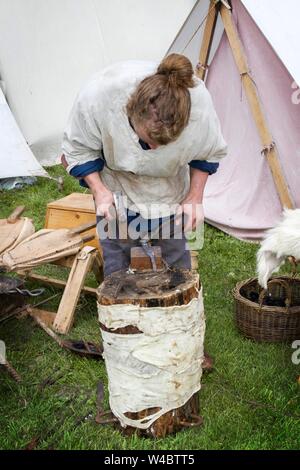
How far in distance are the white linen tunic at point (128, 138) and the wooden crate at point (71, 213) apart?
1.17 metres

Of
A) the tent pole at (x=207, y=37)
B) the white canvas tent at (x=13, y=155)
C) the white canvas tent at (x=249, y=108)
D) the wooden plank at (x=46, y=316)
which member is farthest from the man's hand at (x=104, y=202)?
the white canvas tent at (x=13, y=155)

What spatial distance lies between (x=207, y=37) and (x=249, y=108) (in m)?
0.66

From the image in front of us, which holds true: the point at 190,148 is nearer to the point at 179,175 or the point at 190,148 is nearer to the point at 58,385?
the point at 179,175

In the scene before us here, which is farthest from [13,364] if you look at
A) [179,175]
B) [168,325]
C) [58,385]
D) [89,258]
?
[179,175]

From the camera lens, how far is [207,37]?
14.6ft

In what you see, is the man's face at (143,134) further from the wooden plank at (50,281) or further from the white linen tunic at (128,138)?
the wooden plank at (50,281)

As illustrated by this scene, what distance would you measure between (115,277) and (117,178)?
1.55ft

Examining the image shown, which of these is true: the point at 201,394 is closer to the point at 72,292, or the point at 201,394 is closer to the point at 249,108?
the point at 72,292

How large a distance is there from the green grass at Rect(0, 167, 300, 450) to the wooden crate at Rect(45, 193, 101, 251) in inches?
21.8

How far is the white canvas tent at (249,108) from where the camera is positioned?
4043mm

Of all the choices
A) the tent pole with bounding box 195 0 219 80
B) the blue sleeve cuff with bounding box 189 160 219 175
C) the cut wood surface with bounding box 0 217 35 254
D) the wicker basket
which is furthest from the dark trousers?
the tent pole with bounding box 195 0 219 80

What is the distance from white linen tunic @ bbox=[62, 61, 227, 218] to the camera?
89.0 inches

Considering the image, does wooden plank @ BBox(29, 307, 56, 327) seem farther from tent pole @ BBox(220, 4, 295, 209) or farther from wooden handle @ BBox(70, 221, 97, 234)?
tent pole @ BBox(220, 4, 295, 209)

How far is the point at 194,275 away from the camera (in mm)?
2352
